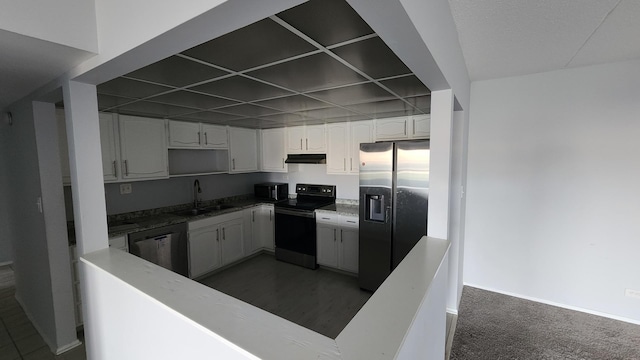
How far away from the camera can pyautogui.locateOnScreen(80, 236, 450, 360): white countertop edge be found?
2.25ft

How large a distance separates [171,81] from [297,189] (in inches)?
115

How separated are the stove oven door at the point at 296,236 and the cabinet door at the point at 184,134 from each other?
1.50 metres

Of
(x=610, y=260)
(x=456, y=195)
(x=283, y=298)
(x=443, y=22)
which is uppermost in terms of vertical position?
(x=443, y=22)

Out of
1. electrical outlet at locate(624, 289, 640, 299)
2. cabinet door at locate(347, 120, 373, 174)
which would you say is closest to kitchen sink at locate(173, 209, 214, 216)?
cabinet door at locate(347, 120, 373, 174)

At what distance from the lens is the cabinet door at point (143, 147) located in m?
2.88

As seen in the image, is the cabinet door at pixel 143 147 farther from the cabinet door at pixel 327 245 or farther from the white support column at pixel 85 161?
the cabinet door at pixel 327 245

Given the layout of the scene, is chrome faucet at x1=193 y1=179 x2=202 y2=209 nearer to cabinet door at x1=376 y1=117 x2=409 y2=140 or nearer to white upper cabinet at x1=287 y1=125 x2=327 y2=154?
white upper cabinet at x1=287 y1=125 x2=327 y2=154

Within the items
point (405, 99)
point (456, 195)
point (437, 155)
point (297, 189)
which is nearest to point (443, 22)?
point (437, 155)

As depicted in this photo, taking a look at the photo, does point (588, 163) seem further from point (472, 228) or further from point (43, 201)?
point (43, 201)

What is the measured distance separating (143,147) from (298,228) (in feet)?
7.22

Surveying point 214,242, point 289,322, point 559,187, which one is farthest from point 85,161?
point 559,187

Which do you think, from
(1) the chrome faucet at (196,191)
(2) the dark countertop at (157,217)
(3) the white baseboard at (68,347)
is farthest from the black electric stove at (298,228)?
(3) the white baseboard at (68,347)

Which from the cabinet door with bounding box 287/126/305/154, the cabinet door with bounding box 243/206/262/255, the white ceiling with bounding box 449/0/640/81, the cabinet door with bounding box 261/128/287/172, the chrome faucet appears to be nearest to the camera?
the white ceiling with bounding box 449/0/640/81

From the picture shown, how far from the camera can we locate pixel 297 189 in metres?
4.50
